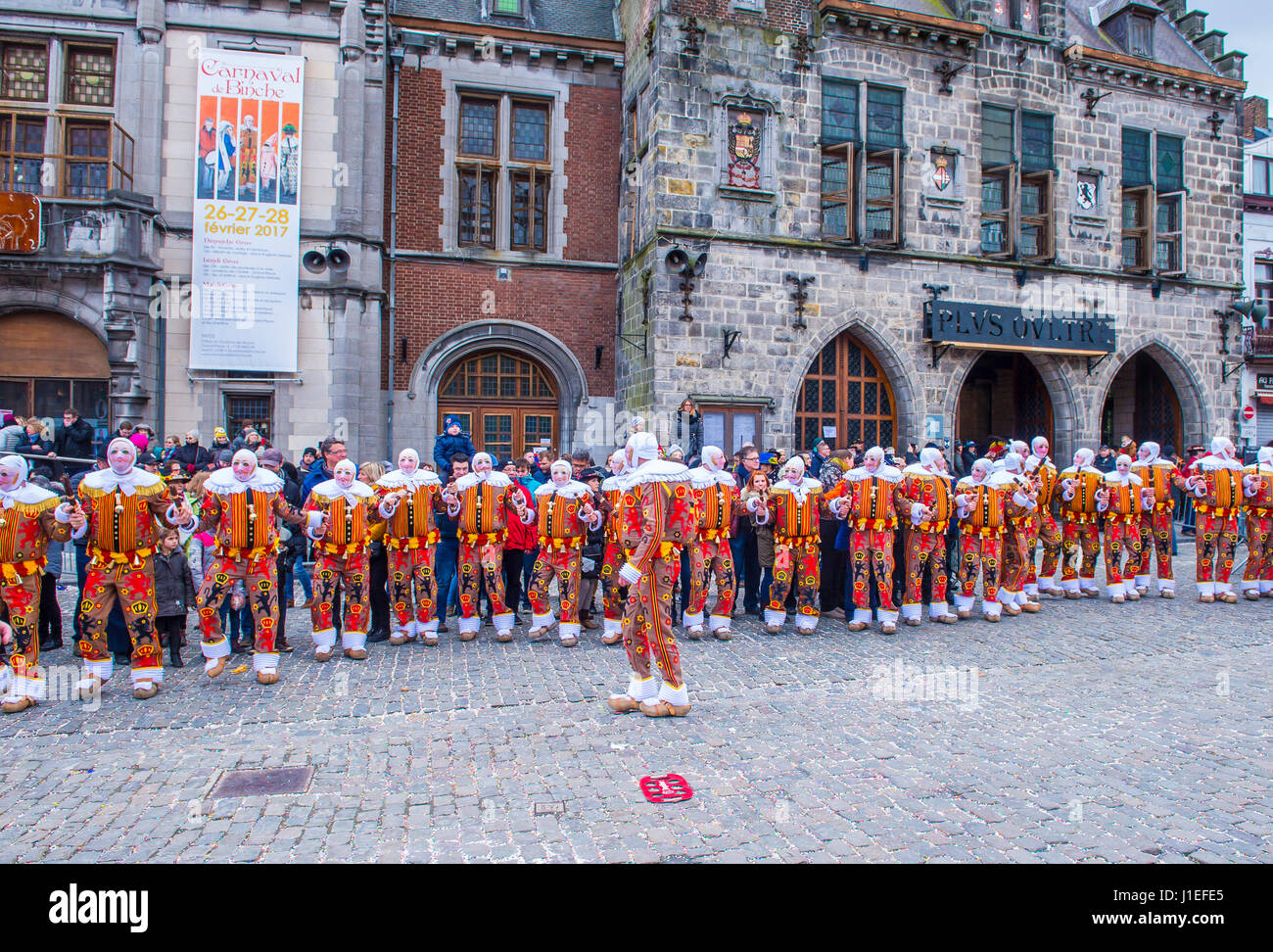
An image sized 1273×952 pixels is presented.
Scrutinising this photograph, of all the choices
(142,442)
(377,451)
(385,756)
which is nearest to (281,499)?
(385,756)

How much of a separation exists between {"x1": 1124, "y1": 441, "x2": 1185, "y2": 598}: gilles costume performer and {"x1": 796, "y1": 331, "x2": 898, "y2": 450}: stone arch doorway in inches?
258

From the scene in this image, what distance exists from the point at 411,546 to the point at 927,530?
5.25 metres

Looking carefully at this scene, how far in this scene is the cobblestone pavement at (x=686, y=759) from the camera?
3998 mm

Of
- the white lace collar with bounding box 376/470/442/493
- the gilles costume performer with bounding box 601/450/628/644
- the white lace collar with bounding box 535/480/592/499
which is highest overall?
the white lace collar with bounding box 376/470/442/493

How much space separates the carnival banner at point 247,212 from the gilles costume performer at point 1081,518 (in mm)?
12246

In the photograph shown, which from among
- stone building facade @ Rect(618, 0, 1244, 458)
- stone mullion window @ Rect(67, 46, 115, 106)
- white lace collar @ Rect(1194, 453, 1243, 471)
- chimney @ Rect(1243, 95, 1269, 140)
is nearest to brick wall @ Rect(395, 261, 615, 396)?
stone building facade @ Rect(618, 0, 1244, 458)

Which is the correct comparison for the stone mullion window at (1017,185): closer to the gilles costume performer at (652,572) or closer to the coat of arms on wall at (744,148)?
the coat of arms on wall at (744,148)

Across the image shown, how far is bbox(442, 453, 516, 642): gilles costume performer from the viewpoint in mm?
8195

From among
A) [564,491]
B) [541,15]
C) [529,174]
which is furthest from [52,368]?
[541,15]

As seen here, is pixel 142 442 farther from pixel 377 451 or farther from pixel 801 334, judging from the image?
pixel 801 334

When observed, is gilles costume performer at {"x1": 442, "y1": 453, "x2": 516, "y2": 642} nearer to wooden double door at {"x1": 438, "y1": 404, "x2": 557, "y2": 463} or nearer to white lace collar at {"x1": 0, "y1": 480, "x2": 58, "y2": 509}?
white lace collar at {"x1": 0, "y1": 480, "x2": 58, "y2": 509}

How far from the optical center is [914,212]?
54.7ft

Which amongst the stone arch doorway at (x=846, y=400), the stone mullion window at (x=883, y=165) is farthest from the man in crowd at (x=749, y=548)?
the stone mullion window at (x=883, y=165)

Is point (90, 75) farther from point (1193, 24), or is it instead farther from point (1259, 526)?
point (1193, 24)
